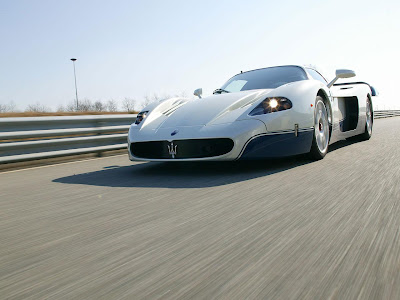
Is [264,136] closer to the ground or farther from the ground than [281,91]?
closer to the ground

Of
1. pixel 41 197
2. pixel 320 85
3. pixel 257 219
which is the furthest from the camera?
pixel 320 85

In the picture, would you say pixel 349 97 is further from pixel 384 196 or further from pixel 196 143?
pixel 384 196

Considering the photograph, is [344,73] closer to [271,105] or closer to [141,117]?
[271,105]

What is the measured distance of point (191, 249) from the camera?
1.81 meters

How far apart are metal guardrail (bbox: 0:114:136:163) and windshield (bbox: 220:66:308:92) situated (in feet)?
9.01

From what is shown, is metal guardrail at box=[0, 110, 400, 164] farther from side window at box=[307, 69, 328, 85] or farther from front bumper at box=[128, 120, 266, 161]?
side window at box=[307, 69, 328, 85]

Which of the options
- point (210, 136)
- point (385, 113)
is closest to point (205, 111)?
point (210, 136)

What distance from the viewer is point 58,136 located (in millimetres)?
6680

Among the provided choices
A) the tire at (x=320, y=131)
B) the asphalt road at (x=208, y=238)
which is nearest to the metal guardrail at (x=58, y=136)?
the asphalt road at (x=208, y=238)

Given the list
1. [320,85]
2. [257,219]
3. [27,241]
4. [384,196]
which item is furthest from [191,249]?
[320,85]

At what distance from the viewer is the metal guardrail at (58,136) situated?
19.5 ft

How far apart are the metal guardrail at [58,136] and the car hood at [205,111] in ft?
7.55

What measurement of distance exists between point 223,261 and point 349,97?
5.72 meters

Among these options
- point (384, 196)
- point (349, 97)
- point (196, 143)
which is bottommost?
point (384, 196)
